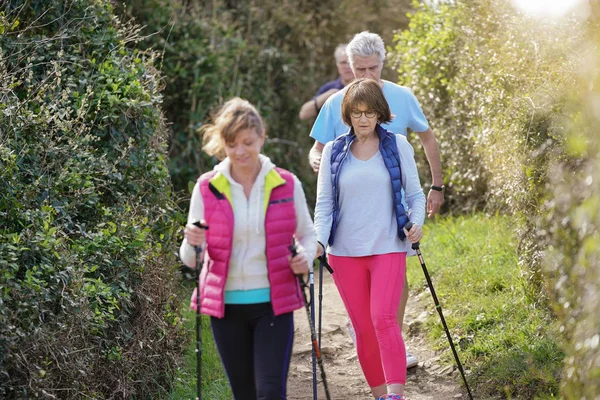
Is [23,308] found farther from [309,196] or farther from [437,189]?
[309,196]

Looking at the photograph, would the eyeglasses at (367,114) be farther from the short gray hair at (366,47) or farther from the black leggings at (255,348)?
the black leggings at (255,348)

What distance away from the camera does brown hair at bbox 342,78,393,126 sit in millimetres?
5195

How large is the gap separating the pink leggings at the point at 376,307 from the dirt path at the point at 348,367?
897 mm

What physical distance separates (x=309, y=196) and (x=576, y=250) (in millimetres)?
9095

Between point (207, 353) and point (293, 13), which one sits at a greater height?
point (293, 13)

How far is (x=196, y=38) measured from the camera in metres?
11.5

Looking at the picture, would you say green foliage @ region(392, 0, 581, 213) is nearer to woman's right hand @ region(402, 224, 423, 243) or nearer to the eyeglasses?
woman's right hand @ region(402, 224, 423, 243)

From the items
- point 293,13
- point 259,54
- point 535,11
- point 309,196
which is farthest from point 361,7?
point 535,11

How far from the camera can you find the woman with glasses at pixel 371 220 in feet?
16.9

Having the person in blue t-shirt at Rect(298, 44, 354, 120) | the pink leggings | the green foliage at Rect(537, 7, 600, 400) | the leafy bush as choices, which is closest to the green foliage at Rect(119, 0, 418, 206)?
the person in blue t-shirt at Rect(298, 44, 354, 120)

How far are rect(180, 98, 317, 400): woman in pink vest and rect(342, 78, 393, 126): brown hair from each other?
3.83 ft

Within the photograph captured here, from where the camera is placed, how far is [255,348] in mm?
4152

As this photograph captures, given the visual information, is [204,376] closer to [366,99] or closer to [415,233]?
[415,233]

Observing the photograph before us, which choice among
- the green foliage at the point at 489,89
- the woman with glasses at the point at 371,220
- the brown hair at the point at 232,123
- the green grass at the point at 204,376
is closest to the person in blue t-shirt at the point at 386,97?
the woman with glasses at the point at 371,220
